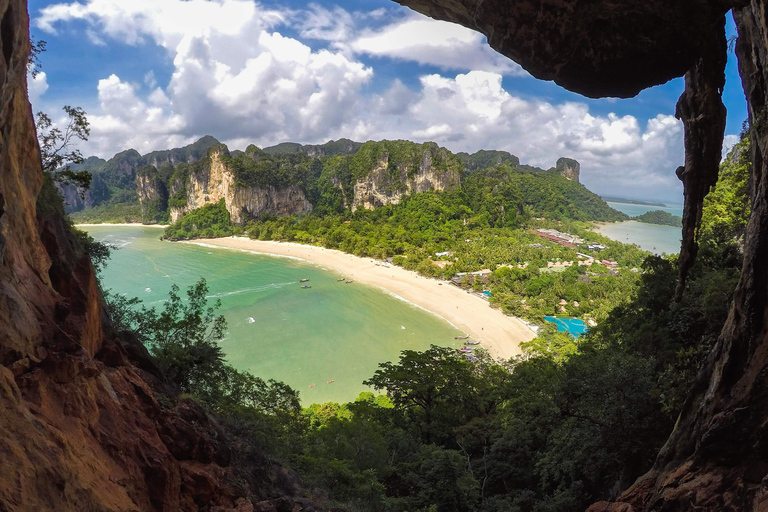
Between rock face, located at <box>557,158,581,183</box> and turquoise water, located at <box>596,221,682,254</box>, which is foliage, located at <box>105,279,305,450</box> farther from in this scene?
rock face, located at <box>557,158,581,183</box>

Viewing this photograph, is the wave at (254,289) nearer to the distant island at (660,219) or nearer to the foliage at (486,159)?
the foliage at (486,159)

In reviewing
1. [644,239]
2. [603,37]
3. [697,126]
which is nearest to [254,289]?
[603,37]

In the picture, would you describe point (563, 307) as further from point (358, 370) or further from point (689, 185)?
point (689, 185)

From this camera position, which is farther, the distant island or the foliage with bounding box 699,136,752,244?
the distant island

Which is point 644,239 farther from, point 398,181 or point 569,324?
point 569,324

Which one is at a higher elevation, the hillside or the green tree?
the hillside

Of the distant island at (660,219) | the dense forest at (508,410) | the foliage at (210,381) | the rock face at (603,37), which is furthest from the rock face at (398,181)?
the distant island at (660,219)

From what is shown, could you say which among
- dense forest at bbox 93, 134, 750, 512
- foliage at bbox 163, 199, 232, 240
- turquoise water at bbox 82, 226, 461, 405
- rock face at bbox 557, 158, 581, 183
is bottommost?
turquoise water at bbox 82, 226, 461, 405

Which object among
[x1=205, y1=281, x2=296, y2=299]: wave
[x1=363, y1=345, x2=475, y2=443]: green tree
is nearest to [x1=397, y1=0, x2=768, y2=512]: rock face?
[x1=363, y1=345, x2=475, y2=443]: green tree
